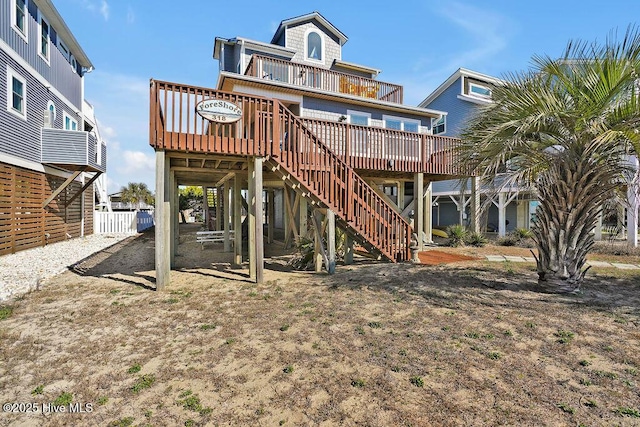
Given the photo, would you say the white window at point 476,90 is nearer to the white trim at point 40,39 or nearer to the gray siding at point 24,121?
the white trim at point 40,39

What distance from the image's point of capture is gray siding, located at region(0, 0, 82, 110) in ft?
32.0

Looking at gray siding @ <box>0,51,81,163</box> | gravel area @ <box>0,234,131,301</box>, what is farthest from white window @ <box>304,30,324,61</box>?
gravel area @ <box>0,234,131,301</box>

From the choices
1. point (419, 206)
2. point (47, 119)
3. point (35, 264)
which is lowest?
point (35, 264)

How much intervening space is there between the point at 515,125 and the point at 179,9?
9158 mm

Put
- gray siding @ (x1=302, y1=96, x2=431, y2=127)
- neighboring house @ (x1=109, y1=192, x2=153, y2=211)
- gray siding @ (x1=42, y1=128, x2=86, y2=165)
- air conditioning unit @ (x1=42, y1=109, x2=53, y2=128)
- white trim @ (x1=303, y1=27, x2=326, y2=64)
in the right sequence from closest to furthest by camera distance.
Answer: gray siding @ (x1=42, y1=128, x2=86, y2=165)
air conditioning unit @ (x1=42, y1=109, x2=53, y2=128)
gray siding @ (x1=302, y1=96, x2=431, y2=127)
white trim @ (x1=303, y1=27, x2=326, y2=64)
neighboring house @ (x1=109, y1=192, x2=153, y2=211)

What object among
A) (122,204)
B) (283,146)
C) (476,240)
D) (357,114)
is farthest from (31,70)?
(122,204)

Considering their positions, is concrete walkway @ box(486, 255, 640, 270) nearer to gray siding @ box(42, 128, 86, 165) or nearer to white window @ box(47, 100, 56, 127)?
gray siding @ box(42, 128, 86, 165)

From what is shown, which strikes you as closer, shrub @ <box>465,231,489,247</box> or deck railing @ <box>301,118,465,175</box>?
deck railing @ <box>301,118,465,175</box>

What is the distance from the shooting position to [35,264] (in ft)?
28.3

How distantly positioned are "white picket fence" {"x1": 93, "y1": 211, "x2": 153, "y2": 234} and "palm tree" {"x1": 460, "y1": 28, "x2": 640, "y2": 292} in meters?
19.7

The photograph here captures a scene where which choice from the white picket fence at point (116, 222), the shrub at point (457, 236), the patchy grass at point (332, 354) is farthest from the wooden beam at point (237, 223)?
the white picket fence at point (116, 222)

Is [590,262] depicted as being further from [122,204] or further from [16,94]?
[122,204]

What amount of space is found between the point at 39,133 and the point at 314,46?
13354 millimetres

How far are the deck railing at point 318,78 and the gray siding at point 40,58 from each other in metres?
7.33
